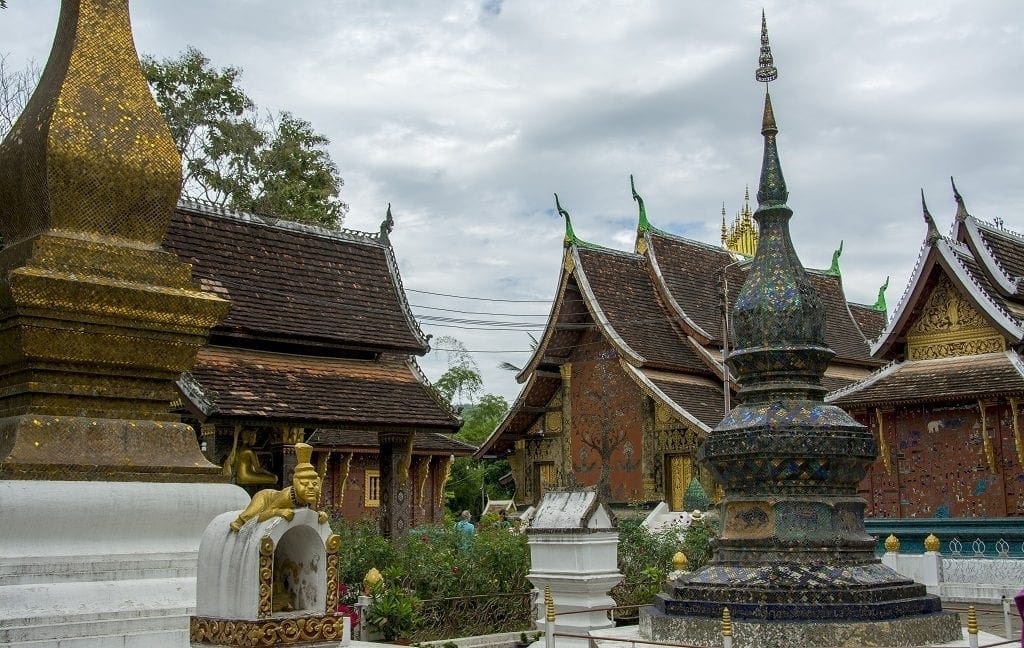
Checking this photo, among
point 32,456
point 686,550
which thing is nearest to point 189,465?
point 32,456

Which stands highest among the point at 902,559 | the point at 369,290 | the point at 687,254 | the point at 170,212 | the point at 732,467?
the point at 687,254

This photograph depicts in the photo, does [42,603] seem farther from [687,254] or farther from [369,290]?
[687,254]

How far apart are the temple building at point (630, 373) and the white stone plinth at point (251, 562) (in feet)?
54.1

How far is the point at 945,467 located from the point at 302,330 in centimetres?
1080

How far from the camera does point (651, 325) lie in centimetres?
2498

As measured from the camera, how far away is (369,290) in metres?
16.9

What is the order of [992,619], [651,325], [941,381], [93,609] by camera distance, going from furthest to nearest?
[651,325] → [941,381] → [992,619] → [93,609]

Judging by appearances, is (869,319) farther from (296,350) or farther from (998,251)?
(296,350)

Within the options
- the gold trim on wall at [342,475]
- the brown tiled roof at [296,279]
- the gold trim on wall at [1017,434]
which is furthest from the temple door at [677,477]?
the brown tiled roof at [296,279]

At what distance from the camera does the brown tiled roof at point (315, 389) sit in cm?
Answer: 1375

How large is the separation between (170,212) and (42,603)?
3.10 metres

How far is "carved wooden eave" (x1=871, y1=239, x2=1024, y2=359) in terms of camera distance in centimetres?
1769

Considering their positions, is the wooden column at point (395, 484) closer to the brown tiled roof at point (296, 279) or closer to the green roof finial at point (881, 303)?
the brown tiled roof at point (296, 279)

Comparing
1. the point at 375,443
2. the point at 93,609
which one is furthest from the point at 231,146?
the point at 93,609
